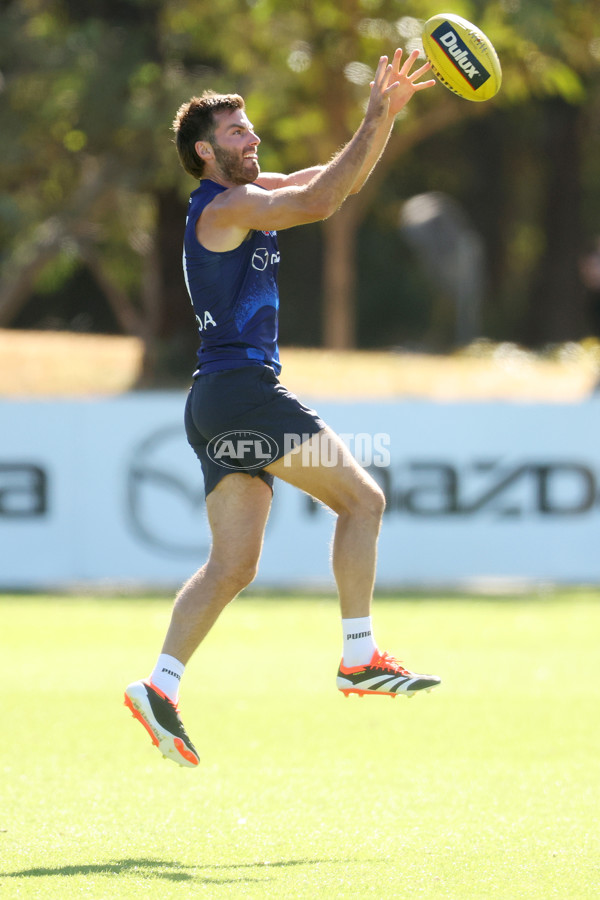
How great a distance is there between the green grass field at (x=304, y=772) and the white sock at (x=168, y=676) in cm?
50

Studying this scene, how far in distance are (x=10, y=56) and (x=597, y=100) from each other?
13.2m

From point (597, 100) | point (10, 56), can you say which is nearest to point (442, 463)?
point (10, 56)

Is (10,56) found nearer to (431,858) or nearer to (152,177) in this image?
(152,177)

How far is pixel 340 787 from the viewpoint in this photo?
6.01 meters

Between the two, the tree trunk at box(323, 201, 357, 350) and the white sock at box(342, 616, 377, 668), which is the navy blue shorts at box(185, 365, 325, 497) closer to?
the white sock at box(342, 616, 377, 668)

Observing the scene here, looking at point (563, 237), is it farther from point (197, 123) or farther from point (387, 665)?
point (387, 665)

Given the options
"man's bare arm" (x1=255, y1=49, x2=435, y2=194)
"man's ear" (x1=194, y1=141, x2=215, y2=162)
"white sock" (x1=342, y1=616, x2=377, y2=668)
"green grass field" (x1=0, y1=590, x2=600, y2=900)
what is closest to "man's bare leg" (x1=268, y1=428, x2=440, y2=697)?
"white sock" (x1=342, y1=616, x2=377, y2=668)

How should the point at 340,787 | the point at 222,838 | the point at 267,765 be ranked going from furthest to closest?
1. the point at 267,765
2. the point at 340,787
3. the point at 222,838

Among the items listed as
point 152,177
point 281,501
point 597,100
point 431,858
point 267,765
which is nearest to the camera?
point 431,858

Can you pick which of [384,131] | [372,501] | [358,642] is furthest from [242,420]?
[384,131]

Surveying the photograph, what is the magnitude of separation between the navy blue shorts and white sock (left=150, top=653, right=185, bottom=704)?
72 centimetres

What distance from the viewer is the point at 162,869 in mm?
4660

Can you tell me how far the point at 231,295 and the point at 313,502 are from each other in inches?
325

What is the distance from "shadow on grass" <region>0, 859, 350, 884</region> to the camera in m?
4.56
